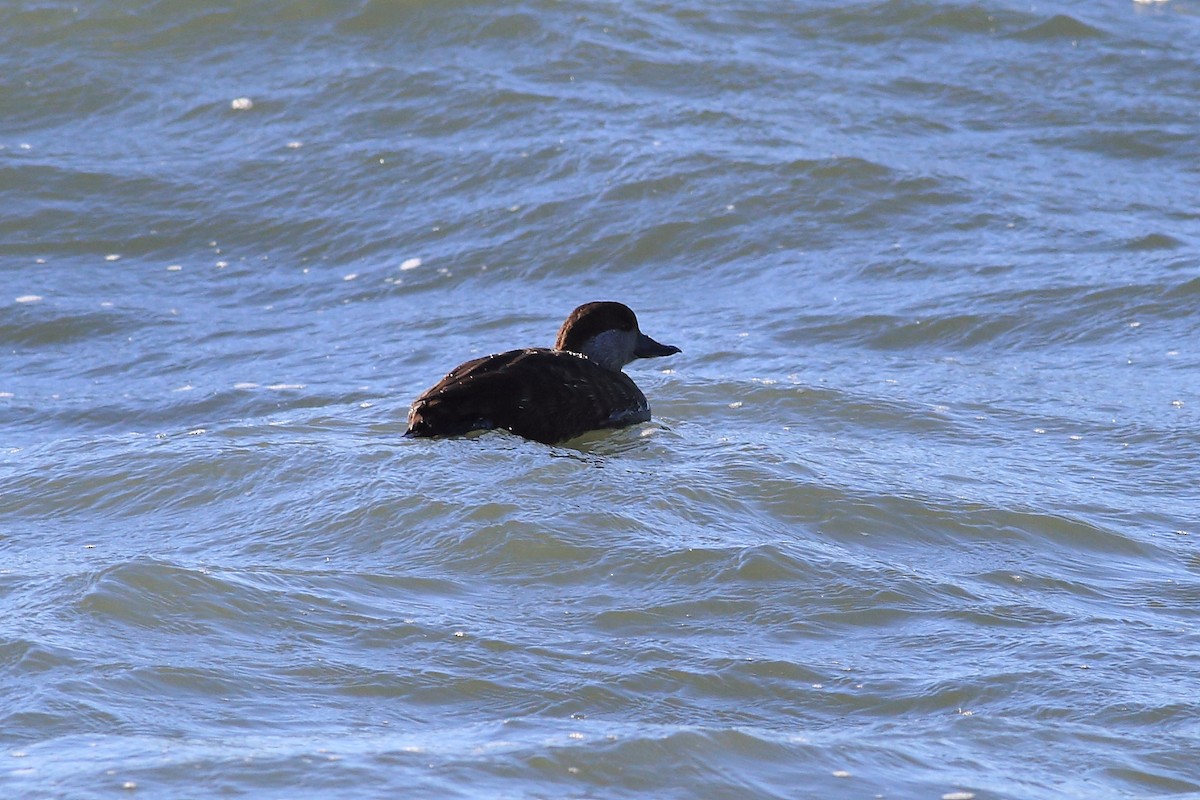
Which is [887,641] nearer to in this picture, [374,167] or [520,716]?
[520,716]

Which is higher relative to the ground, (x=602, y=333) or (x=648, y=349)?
(x=602, y=333)

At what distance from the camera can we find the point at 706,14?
52.1ft

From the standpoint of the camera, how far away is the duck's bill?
28.3 ft

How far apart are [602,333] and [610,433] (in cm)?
81

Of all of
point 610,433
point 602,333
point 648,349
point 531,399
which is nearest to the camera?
point 531,399

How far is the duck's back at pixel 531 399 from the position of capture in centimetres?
738

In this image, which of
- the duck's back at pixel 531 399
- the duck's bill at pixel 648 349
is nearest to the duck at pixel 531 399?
the duck's back at pixel 531 399

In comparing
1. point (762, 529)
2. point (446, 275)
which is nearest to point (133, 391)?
point (446, 275)

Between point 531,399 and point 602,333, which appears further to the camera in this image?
point 602,333

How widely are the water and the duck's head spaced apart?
35 cm

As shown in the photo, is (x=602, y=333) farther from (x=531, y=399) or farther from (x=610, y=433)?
(x=531, y=399)

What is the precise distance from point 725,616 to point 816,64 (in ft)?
33.2

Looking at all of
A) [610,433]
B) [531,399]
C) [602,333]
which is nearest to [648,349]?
[602,333]

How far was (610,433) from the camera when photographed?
787 cm
